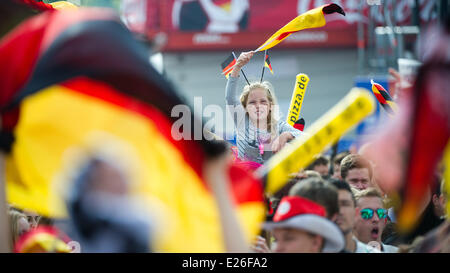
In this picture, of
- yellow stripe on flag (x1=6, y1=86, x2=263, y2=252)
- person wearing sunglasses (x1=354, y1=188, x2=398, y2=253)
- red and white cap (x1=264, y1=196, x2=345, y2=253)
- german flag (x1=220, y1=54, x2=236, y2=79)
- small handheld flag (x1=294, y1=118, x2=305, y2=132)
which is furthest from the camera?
small handheld flag (x1=294, y1=118, x2=305, y2=132)

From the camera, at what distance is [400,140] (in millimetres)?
1936

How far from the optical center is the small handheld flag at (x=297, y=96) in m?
4.86

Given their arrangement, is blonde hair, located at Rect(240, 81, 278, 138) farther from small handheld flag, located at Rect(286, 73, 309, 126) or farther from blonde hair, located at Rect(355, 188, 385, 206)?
blonde hair, located at Rect(355, 188, 385, 206)

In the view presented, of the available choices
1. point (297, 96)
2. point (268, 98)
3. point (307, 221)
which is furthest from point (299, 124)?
point (307, 221)

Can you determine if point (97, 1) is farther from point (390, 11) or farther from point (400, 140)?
point (390, 11)

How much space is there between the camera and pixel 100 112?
197cm

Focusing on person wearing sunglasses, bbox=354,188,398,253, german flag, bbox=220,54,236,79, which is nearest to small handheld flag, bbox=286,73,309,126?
german flag, bbox=220,54,236,79

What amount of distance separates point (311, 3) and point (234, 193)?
12130 mm

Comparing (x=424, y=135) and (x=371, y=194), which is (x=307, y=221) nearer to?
(x=424, y=135)

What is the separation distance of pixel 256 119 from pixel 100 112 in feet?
8.62

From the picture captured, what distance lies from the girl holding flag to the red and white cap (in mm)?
1673

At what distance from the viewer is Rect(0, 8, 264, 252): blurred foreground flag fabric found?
6.17 ft

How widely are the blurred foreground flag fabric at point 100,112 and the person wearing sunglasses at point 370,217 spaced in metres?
1.77
